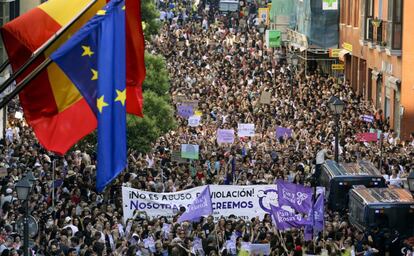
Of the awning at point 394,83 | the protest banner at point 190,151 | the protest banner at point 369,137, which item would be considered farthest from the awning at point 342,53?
the protest banner at point 190,151

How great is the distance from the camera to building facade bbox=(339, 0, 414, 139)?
1966 inches

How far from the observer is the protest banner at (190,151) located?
35.8 metres

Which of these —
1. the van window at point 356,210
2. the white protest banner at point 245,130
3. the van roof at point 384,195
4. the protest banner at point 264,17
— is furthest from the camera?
the protest banner at point 264,17

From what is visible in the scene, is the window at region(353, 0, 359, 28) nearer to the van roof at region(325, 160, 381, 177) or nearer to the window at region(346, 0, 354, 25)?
the window at region(346, 0, 354, 25)

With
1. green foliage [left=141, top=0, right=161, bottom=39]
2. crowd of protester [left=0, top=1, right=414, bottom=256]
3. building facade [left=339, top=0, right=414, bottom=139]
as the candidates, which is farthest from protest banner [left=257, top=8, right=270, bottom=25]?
green foliage [left=141, top=0, right=161, bottom=39]

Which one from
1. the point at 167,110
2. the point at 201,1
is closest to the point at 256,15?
the point at 201,1

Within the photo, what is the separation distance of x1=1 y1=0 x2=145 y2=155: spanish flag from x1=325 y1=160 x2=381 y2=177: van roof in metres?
17.8

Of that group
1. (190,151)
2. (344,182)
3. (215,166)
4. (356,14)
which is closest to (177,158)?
(190,151)

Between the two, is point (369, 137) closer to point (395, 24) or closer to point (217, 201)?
point (217, 201)

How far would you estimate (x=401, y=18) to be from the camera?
50.2m

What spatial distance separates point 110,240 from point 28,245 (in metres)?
2.50

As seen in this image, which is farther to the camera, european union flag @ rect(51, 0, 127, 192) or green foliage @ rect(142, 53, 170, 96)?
green foliage @ rect(142, 53, 170, 96)

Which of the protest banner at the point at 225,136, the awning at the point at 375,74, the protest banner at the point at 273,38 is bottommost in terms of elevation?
the protest banner at the point at 273,38

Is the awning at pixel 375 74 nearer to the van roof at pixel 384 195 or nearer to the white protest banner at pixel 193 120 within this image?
the white protest banner at pixel 193 120
